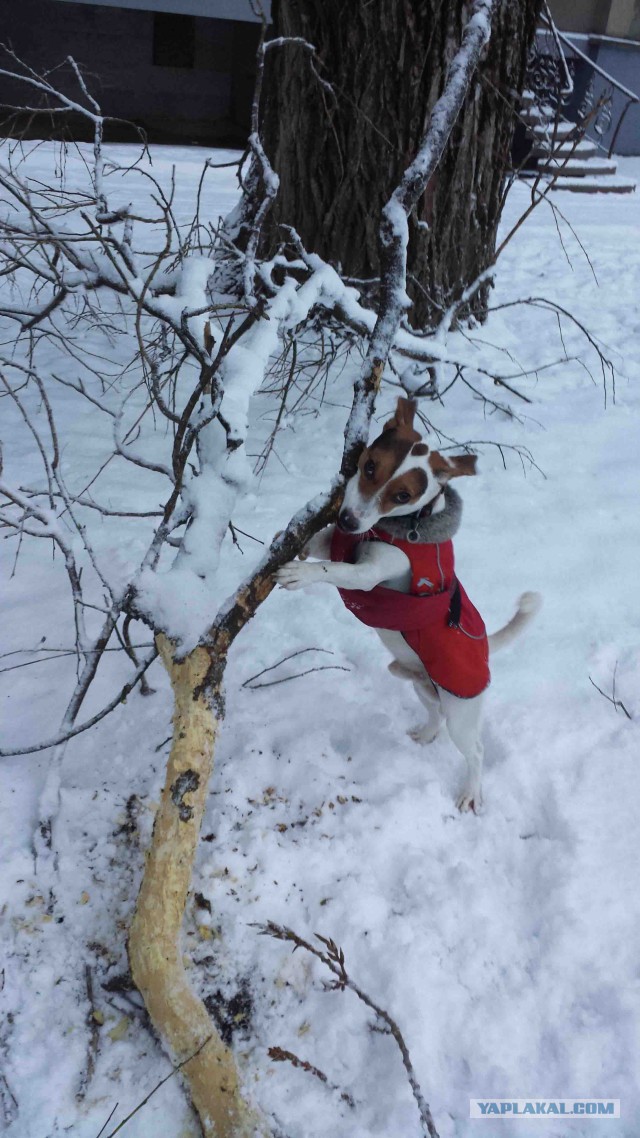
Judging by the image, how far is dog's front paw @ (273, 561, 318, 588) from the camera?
6.58ft

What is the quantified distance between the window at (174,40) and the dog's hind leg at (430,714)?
43.6 feet

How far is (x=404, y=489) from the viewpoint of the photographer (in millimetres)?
1931

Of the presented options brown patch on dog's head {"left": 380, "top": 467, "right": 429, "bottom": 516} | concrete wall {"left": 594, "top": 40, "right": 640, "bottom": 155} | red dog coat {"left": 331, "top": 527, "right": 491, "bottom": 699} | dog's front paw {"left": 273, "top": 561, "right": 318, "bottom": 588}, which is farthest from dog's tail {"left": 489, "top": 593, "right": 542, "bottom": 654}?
concrete wall {"left": 594, "top": 40, "right": 640, "bottom": 155}

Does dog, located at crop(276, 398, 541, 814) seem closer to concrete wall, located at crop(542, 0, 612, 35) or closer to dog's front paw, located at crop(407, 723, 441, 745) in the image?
dog's front paw, located at crop(407, 723, 441, 745)

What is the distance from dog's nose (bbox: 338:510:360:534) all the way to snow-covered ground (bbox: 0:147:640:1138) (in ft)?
2.93

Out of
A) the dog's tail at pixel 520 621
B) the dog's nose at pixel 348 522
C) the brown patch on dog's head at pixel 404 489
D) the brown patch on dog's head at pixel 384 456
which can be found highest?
the brown patch on dog's head at pixel 384 456

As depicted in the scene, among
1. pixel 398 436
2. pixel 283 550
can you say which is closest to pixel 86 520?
pixel 283 550

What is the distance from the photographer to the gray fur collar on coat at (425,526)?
2.09m

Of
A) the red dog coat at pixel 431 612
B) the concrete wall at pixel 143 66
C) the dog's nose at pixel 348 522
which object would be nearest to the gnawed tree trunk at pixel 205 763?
the dog's nose at pixel 348 522

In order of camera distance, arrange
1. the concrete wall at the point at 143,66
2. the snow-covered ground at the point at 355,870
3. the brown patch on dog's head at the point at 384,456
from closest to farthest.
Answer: the snow-covered ground at the point at 355,870
the brown patch on dog's head at the point at 384,456
the concrete wall at the point at 143,66

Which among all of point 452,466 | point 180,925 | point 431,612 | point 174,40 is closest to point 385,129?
point 452,466

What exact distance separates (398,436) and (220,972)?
4.82 ft

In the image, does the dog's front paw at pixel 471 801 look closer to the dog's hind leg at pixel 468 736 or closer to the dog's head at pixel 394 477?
the dog's hind leg at pixel 468 736

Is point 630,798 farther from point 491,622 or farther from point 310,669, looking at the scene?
point 310,669
